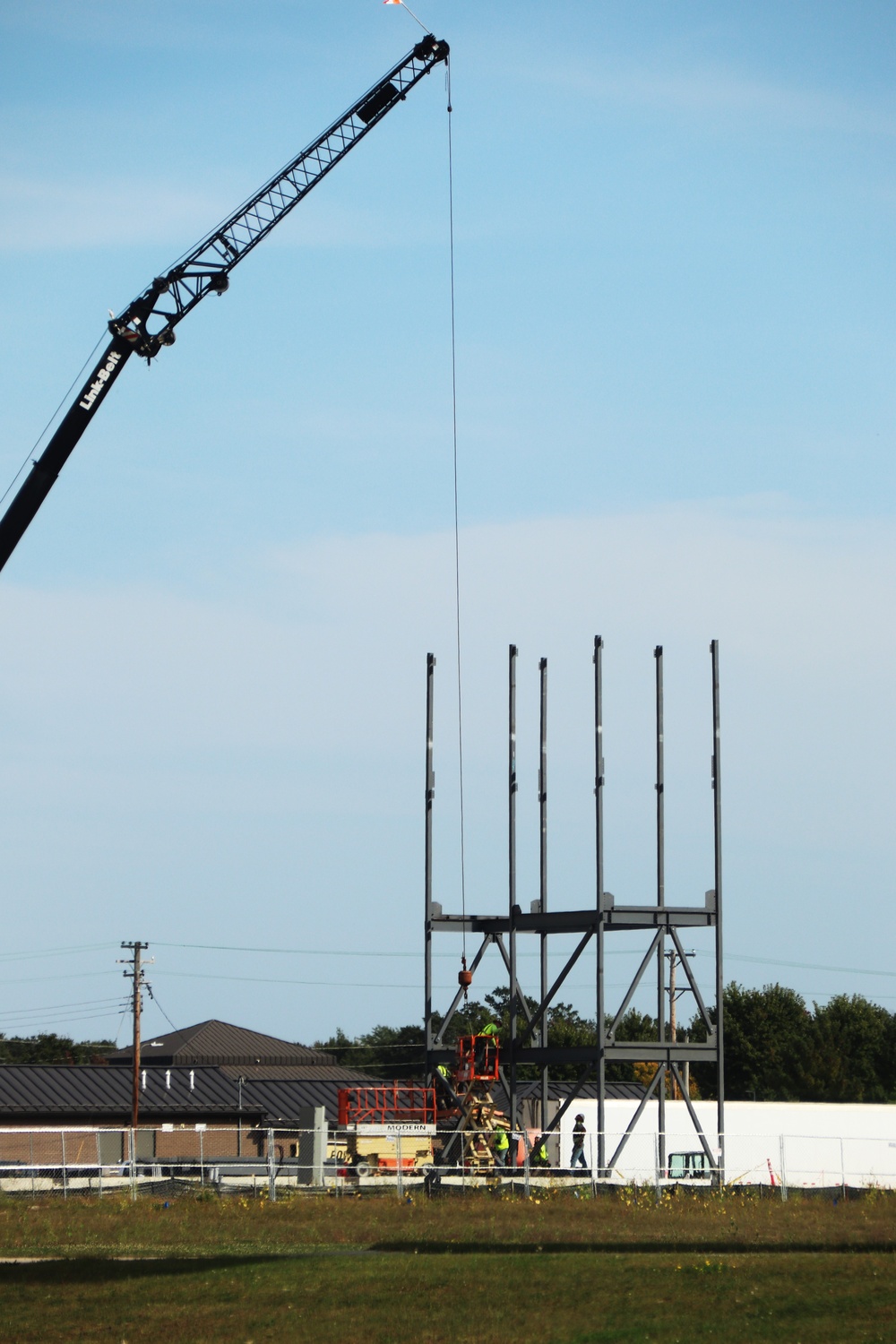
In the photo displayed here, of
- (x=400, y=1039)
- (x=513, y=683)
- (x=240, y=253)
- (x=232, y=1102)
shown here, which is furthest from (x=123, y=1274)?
(x=400, y=1039)

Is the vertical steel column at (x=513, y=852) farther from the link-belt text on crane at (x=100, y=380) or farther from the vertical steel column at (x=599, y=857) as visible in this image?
the link-belt text on crane at (x=100, y=380)

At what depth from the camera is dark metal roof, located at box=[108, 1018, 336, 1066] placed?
9369 cm

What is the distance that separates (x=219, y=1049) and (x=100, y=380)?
65.2m

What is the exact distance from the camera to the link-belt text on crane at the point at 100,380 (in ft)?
120

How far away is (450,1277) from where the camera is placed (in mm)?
21156

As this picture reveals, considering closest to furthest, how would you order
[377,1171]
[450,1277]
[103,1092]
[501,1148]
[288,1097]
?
[450,1277], [501,1148], [377,1171], [103,1092], [288,1097]

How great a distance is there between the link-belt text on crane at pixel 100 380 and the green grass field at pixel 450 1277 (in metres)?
16.6

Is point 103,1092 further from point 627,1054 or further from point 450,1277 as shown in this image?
point 450,1277

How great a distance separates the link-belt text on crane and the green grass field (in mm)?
16566

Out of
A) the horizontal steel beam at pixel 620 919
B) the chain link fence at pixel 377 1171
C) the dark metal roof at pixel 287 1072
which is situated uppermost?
the horizontal steel beam at pixel 620 919

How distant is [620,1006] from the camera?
123 feet

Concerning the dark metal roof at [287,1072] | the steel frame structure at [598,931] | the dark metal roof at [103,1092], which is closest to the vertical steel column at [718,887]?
the steel frame structure at [598,931]

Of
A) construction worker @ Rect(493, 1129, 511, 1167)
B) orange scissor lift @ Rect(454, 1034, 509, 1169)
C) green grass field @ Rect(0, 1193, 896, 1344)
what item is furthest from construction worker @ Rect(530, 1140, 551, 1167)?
green grass field @ Rect(0, 1193, 896, 1344)

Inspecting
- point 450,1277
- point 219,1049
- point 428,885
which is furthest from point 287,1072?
point 450,1277
